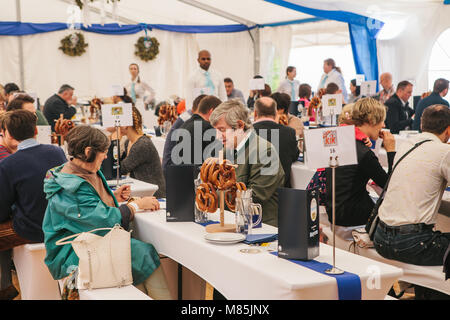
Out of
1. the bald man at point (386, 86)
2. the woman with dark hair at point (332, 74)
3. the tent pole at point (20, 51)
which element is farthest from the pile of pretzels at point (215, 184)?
the tent pole at point (20, 51)

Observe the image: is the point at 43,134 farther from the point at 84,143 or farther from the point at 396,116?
the point at 396,116

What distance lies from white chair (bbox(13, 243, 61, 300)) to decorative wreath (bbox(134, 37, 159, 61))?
10.1m

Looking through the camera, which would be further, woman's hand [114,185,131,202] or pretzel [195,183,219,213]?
woman's hand [114,185,131,202]

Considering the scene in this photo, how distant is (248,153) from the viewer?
10.3 feet

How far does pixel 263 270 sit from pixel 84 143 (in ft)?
3.75

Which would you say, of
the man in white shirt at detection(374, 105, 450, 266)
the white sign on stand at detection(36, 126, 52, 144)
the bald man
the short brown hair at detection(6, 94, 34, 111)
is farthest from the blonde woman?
the bald man

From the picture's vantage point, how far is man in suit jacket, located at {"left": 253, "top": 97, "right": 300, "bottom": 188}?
424 cm

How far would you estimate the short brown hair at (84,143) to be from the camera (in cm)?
Result: 266

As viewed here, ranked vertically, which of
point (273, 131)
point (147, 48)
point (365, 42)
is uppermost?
point (147, 48)

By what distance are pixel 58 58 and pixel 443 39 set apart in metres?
7.79

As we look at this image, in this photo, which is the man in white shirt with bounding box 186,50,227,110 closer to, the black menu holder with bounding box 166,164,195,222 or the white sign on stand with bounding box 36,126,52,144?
the white sign on stand with bounding box 36,126,52,144

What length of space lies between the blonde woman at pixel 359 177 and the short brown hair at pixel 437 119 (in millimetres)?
395

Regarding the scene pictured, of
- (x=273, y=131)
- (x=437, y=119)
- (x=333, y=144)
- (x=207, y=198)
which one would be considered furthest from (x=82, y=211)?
(x=273, y=131)

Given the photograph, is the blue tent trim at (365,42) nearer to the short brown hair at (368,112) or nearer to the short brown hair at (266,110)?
the short brown hair at (266,110)
